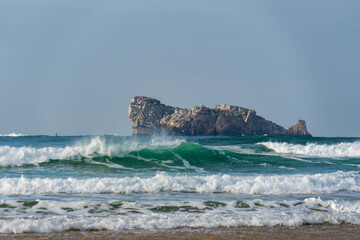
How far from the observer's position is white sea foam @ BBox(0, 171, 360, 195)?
1034cm

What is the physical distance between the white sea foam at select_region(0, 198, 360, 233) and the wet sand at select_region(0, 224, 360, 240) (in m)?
0.25

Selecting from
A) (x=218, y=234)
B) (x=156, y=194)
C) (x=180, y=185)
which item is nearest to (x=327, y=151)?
(x=180, y=185)

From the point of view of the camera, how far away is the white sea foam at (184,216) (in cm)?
655

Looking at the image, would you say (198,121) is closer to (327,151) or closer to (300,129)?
(300,129)

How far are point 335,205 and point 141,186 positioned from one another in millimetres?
4754

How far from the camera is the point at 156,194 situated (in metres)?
10.0

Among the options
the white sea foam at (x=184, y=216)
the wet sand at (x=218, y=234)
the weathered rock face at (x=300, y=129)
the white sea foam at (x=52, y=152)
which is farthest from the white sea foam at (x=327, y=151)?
the weathered rock face at (x=300, y=129)

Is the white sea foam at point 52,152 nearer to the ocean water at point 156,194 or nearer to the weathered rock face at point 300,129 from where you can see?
the ocean water at point 156,194

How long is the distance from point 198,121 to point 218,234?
82.5 metres

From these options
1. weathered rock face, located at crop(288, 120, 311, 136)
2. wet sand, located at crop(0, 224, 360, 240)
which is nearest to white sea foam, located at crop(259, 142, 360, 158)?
wet sand, located at crop(0, 224, 360, 240)

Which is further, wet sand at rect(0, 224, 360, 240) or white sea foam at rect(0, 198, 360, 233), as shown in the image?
white sea foam at rect(0, 198, 360, 233)

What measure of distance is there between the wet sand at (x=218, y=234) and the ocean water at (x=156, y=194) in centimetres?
26

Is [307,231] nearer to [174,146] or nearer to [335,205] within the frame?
[335,205]

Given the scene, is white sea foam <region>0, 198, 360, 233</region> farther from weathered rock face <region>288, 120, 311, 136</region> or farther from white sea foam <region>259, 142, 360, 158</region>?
weathered rock face <region>288, 120, 311, 136</region>
